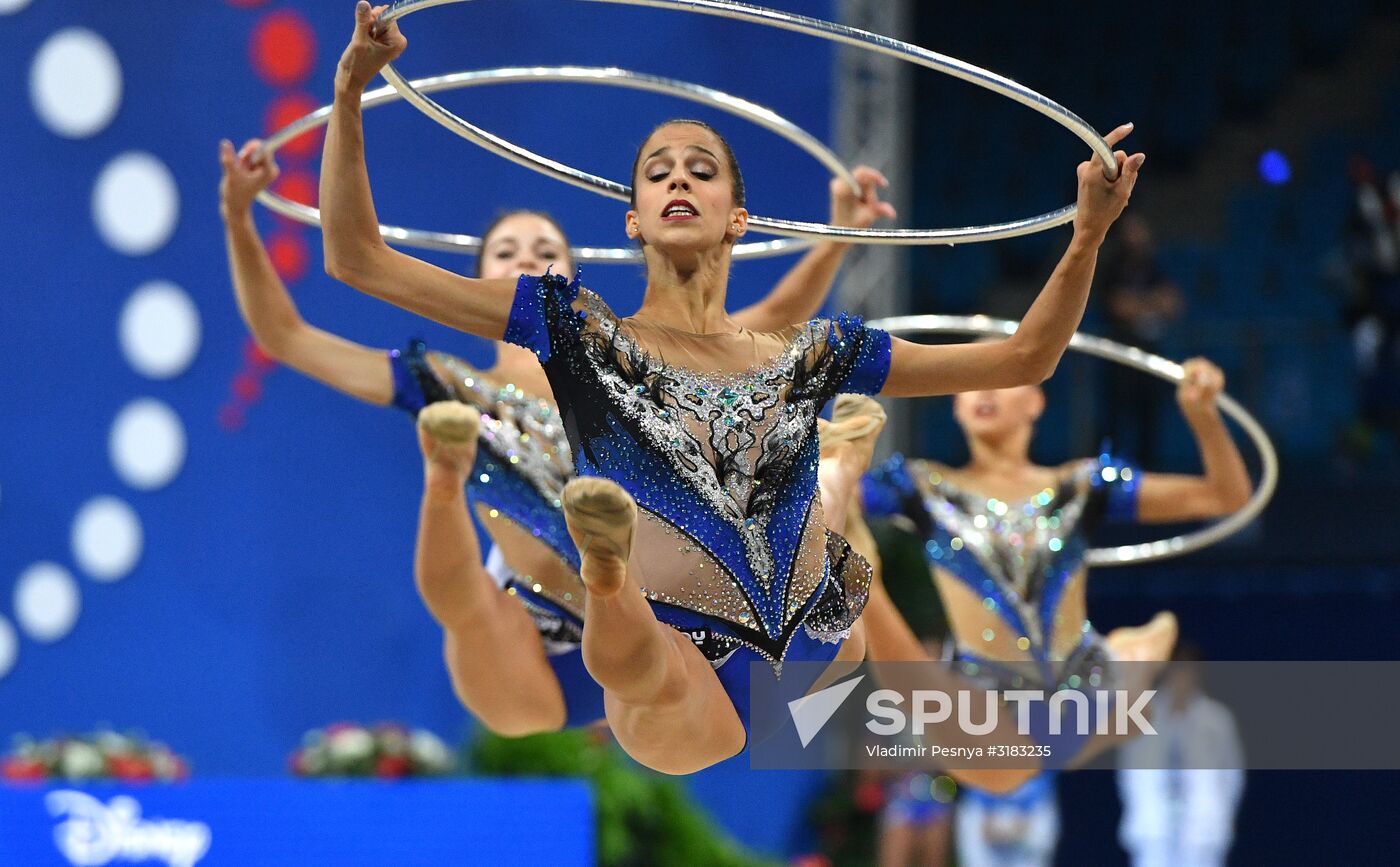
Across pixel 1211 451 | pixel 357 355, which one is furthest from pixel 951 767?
pixel 357 355

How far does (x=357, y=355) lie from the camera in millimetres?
3463

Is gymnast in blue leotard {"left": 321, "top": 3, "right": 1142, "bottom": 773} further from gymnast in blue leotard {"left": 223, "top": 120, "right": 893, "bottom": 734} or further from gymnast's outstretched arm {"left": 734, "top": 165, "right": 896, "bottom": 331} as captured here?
gymnast's outstretched arm {"left": 734, "top": 165, "right": 896, "bottom": 331}

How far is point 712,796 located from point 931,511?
3563 mm

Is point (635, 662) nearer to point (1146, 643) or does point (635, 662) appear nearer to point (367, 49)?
point (367, 49)

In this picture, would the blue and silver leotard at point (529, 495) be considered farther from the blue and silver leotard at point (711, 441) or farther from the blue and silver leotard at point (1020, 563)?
the blue and silver leotard at point (1020, 563)

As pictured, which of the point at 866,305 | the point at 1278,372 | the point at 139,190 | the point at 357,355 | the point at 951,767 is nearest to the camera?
the point at 357,355

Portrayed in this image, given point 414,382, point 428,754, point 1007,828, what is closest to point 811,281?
point 414,382

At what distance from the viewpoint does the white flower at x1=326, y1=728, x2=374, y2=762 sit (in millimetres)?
5852

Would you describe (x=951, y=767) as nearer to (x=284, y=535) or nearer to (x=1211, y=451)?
(x=1211, y=451)

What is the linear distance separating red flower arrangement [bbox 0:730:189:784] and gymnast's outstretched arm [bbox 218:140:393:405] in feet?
8.15

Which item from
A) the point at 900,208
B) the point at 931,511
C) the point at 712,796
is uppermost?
the point at 900,208

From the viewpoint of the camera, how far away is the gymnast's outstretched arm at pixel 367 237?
2350mm

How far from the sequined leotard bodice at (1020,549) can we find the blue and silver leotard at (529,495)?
113 cm

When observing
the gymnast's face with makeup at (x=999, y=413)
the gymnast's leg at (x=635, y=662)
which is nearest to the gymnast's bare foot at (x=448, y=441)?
the gymnast's leg at (x=635, y=662)
